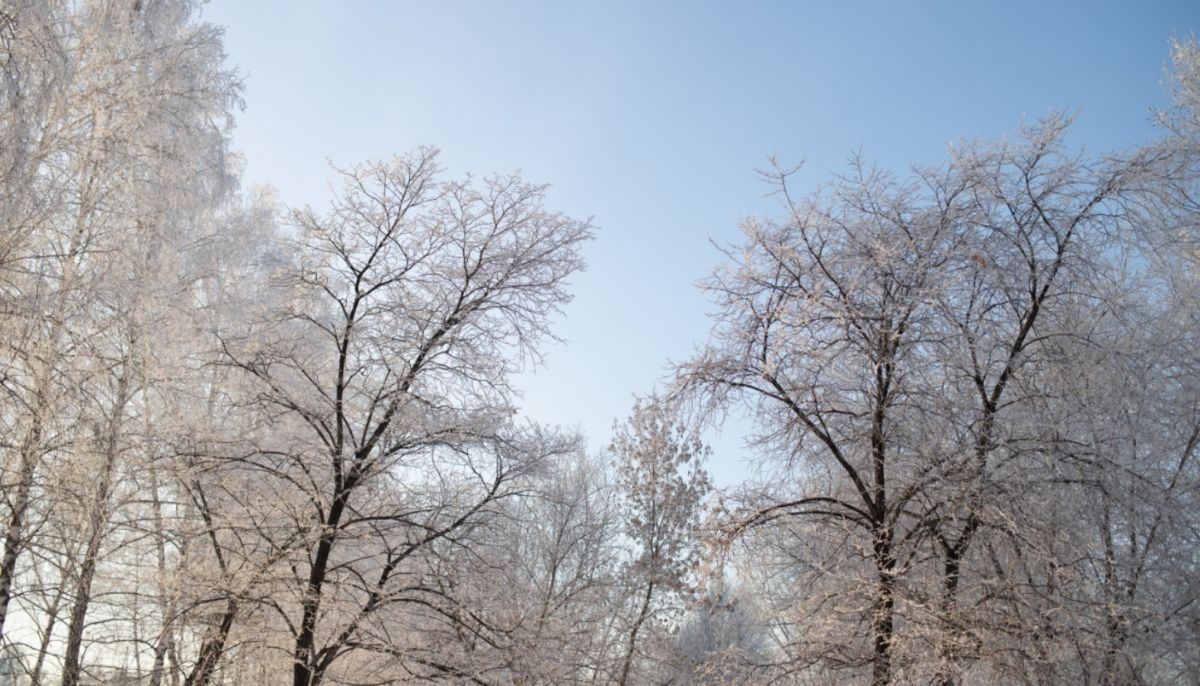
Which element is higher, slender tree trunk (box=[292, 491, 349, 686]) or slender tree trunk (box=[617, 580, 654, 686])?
slender tree trunk (box=[617, 580, 654, 686])

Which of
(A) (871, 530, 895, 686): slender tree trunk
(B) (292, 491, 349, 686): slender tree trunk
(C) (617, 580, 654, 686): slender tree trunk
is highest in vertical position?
(C) (617, 580, 654, 686): slender tree trunk

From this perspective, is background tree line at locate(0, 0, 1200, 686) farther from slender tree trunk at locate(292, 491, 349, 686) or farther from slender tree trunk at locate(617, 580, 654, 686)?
slender tree trunk at locate(617, 580, 654, 686)

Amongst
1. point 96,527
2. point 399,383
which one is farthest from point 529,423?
point 96,527

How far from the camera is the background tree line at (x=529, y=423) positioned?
5258mm

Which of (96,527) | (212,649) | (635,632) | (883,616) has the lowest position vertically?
(883,616)

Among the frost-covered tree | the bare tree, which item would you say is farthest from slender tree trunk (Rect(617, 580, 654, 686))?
the bare tree

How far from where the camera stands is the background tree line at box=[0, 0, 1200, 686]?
207 inches

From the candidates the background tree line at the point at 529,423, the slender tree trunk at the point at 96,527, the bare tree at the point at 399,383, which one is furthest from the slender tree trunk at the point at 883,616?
the slender tree trunk at the point at 96,527

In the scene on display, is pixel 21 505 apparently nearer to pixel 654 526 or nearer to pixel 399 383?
pixel 399 383

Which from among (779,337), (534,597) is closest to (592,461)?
(534,597)

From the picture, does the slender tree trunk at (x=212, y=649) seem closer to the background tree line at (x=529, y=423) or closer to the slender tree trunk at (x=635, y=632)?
the background tree line at (x=529, y=423)

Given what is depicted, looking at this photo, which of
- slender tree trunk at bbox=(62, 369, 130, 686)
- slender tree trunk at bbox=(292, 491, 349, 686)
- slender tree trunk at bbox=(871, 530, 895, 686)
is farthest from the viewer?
slender tree trunk at bbox=(62, 369, 130, 686)

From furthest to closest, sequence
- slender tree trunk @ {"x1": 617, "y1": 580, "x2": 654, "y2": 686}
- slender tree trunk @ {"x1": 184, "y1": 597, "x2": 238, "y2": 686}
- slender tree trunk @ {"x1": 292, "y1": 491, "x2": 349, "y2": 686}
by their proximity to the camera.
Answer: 1. slender tree trunk @ {"x1": 617, "y1": 580, "x2": 654, "y2": 686}
2. slender tree trunk @ {"x1": 184, "y1": 597, "x2": 238, "y2": 686}
3. slender tree trunk @ {"x1": 292, "y1": 491, "x2": 349, "y2": 686}

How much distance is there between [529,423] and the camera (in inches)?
281
